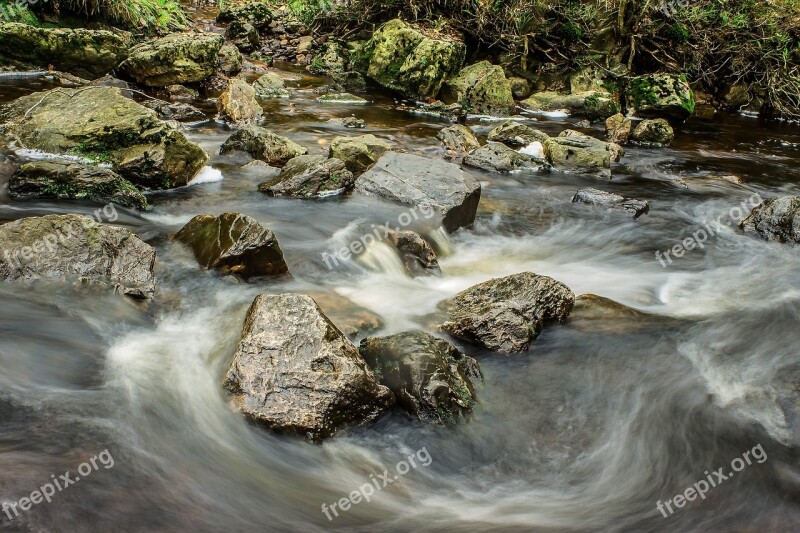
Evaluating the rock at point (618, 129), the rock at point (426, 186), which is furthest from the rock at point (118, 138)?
the rock at point (618, 129)

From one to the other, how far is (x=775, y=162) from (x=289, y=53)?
12656mm

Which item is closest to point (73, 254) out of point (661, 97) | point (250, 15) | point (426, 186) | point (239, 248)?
point (239, 248)

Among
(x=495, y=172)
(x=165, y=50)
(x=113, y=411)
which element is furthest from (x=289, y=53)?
(x=113, y=411)

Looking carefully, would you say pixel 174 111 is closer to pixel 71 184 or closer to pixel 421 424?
pixel 71 184

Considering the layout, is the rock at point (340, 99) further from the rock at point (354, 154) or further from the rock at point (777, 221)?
the rock at point (777, 221)

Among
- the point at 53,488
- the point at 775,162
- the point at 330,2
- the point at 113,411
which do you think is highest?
the point at 330,2

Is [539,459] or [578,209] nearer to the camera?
[539,459]

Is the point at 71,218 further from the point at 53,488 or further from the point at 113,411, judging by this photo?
the point at 53,488

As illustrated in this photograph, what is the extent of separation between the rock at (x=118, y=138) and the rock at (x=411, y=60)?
7091mm

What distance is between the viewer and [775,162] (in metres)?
10.5

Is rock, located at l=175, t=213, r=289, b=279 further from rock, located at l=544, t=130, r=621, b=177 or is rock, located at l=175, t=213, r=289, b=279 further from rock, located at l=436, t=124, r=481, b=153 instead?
rock, located at l=544, t=130, r=621, b=177

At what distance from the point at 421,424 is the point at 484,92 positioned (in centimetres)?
1058

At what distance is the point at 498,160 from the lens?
9031 mm

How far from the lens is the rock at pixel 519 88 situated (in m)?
14.1
